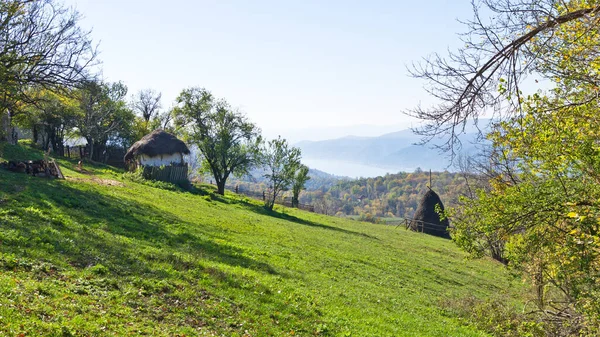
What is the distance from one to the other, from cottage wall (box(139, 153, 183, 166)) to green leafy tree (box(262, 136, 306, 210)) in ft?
32.4

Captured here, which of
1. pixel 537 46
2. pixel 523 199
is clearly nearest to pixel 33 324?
pixel 537 46

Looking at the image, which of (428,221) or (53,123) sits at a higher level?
(53,123)

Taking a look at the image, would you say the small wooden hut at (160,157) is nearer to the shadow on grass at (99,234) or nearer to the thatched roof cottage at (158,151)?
the thatched roof cottage at (158,151)

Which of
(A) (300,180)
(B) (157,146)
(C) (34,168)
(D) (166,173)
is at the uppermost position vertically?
(B) (157,146)

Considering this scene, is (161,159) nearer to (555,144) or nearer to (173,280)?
(173,280)

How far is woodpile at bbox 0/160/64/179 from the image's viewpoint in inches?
856

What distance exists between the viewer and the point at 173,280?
1046cm

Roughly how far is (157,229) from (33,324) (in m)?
9.90

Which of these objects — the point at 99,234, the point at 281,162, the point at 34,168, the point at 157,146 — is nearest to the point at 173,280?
the point at 99,234

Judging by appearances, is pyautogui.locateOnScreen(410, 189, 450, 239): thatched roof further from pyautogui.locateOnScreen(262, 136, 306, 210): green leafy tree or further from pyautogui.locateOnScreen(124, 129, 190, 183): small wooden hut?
pyautogui.locateOnScreen(124, 129, 190, 183): small wooden hut

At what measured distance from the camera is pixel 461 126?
6406 mm

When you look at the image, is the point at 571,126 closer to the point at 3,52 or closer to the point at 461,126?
the point at 461,126

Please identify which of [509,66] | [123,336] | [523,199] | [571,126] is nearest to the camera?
[509,66]

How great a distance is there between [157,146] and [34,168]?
18128mm
